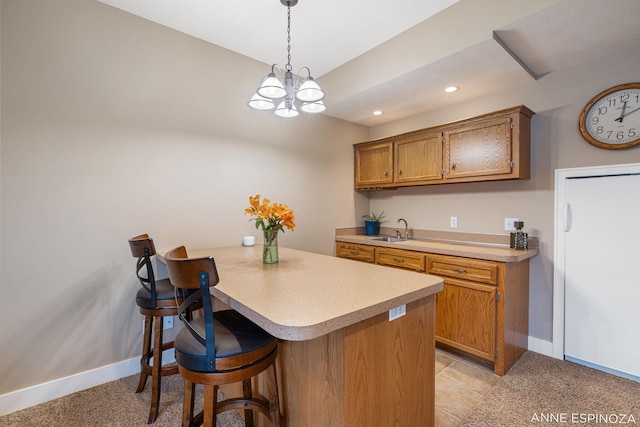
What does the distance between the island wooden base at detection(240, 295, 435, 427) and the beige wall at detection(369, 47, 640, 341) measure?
1808 millimetres

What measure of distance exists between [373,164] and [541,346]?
249cm

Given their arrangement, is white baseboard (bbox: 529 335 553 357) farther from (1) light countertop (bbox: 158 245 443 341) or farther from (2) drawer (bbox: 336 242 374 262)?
(1) light countertop (bbox: 158 245 443 341)

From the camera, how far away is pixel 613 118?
2219 mm

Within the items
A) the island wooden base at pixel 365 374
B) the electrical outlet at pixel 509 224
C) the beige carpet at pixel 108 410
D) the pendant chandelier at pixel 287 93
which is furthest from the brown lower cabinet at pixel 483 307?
the beige carpet at pixel 108 410

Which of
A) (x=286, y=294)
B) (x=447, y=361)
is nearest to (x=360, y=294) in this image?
(x=286, y=294)

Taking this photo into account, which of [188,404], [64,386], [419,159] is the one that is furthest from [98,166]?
[419,159]

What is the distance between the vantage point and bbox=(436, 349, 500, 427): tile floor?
1838mm

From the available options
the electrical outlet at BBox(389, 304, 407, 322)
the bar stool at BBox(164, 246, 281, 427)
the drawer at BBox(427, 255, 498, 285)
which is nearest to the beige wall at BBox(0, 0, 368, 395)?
the bar stool at BBox(164, 246, 281, 427)

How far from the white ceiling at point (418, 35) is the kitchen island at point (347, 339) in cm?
183

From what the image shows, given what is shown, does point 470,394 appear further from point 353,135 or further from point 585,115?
point 353,135

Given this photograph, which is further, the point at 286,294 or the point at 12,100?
the point at 12,100

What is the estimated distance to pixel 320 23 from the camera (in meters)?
2.38

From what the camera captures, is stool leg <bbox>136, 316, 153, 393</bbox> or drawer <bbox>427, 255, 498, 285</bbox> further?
drawer <bbox>427, 255, 498, 285</bbox>

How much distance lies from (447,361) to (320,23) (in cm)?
304
